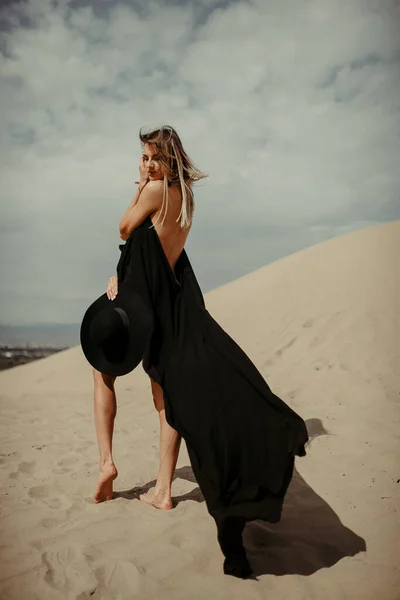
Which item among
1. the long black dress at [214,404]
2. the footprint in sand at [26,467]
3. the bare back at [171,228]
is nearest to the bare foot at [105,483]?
the long black dress at [214,404]

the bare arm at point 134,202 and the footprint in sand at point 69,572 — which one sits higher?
the bare arm at point 134,202

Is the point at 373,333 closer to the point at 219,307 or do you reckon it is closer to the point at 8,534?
the point at 219,307

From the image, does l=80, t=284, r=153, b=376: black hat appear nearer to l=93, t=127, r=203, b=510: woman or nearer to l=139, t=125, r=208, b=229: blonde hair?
l=93, t=127, r=203, b=510: woman

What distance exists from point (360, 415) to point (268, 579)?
2961mm

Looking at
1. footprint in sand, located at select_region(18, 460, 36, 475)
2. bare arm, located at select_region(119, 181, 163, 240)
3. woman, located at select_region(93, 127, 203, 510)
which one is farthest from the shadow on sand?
bare arm, located at select_region(119, 181, 163, 240)

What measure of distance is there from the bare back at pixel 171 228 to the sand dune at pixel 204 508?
4.72 feet

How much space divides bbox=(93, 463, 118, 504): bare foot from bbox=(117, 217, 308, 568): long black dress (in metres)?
0.69

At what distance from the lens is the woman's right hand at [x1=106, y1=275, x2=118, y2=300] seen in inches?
107

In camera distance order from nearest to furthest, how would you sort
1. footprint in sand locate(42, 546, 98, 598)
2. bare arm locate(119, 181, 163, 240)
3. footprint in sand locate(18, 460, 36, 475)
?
footprint in sand locate(42, 546, 98, 598)
bare arm locate(119, 181, 163, 240)
footprint in sand locate(18, 460, 36, 475)

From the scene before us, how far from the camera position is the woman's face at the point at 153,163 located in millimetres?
2711

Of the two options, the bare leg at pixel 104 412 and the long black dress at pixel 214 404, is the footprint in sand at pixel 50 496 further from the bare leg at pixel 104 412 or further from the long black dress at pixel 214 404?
the long black dress at pixel 214 404

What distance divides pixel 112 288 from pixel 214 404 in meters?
0.86

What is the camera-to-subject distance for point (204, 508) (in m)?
2.97

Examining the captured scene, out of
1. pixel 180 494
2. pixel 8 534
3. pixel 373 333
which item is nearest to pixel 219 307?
pixel 373 333
